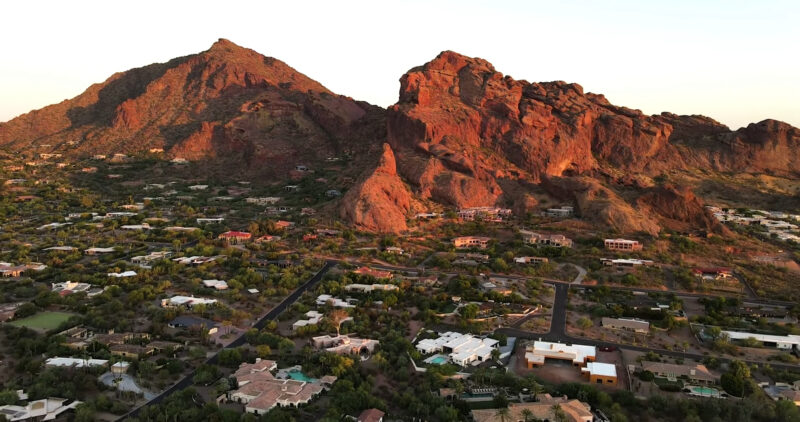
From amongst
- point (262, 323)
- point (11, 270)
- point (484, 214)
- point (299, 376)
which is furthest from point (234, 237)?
point (299, 376)

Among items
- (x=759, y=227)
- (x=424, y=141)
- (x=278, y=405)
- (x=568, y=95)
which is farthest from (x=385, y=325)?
(x=568, y=95)

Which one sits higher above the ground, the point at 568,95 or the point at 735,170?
the point at 568,95

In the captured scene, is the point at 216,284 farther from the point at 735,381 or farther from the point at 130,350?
the point at 735,381

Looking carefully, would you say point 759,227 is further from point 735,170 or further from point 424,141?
point 424,141

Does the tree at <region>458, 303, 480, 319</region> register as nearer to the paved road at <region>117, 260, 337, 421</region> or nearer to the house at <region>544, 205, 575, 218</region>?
the paved road at <region>117, 260, 337, 421</region>

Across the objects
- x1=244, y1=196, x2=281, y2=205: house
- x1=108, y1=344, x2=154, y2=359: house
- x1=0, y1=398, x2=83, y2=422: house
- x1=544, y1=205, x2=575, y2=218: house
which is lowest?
x1=0, y1=398, x2=83, y2=422: house

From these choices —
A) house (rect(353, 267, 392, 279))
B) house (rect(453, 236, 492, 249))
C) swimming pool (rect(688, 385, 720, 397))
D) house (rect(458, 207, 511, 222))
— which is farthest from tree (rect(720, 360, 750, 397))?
house (rect(458, 207, 511, 222))
